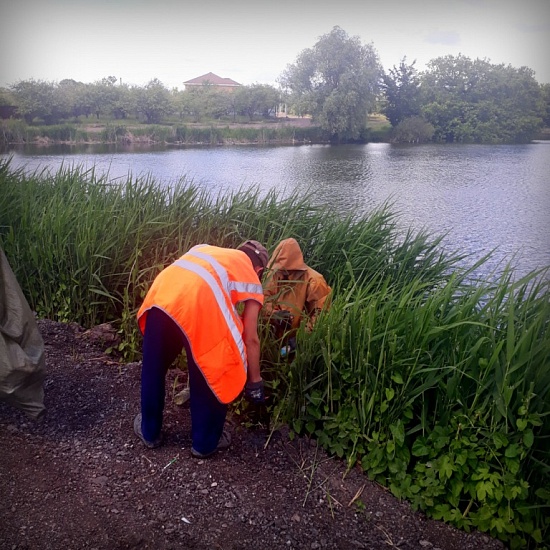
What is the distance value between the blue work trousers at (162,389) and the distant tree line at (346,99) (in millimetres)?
5926

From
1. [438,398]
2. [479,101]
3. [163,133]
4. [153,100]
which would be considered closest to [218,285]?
[438,398]

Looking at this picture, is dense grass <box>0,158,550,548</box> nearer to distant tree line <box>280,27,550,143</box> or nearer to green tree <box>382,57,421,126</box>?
distant tree line <box>280,27,550,143</box>

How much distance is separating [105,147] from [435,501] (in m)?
9.81

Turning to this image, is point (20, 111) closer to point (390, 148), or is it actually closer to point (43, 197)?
point (43, 197)

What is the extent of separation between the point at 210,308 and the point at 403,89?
7968 mm

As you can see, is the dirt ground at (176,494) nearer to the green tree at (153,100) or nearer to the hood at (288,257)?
the hood at (288,257)

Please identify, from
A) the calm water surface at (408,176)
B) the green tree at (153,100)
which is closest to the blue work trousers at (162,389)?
the calm water surface at (408,176)

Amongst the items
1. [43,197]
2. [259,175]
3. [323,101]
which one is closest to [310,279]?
[43,197]

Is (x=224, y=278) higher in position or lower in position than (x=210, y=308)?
higher

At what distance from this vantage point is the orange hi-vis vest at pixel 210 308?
7.89 ft

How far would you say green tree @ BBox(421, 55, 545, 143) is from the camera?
7066mm

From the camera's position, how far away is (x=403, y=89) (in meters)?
9.34

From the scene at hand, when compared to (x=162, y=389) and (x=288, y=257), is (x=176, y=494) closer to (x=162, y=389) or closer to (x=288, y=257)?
(x=162, y=389)

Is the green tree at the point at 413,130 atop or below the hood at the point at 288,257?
atop
